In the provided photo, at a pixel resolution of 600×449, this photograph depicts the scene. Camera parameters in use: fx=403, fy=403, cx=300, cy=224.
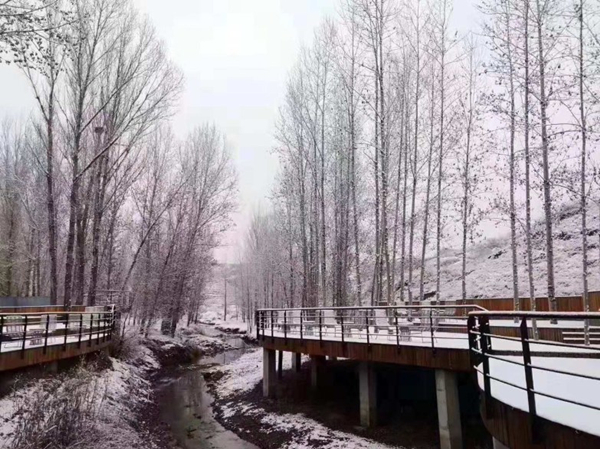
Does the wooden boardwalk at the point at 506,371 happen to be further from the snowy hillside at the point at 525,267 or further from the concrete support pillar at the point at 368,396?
the snowy hillside at the point at 525,267

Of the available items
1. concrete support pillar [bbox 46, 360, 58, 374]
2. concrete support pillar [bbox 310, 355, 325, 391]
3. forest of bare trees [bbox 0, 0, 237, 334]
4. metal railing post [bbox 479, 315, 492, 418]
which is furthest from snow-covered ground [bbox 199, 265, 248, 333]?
metal railing post [bbox 479, 315, 492, 418]

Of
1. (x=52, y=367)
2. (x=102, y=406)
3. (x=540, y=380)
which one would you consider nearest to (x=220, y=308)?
(x=52, y=367)

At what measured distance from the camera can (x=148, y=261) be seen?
86.5 ft

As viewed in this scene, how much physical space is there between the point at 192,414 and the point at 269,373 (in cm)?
260

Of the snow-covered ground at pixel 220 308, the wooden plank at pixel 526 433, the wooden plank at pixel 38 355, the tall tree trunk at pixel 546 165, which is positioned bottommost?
the snow-covered ground at pixel 220 308

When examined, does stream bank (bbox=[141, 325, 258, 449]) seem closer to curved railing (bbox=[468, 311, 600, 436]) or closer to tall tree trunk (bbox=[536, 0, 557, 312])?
curved railing (bbox=[468, 311, 600, 436])

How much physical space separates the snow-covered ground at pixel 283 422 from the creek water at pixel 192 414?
23.6 inches

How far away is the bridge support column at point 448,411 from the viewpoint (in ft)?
24.4

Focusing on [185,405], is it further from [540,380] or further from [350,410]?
[540,380]

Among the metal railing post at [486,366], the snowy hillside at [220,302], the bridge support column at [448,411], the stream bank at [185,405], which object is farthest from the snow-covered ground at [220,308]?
the metal railing post at [486,366]

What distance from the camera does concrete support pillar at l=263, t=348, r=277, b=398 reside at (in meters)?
13.0

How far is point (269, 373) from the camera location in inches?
517

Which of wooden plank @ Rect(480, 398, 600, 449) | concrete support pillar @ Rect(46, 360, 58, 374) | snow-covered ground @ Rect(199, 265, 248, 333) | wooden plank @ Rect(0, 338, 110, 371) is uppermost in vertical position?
wooden plank @ Rect(480, 398, 600, 449)

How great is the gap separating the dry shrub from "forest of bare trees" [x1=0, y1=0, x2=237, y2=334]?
7.23 meters
